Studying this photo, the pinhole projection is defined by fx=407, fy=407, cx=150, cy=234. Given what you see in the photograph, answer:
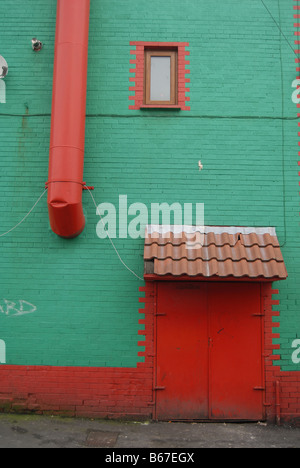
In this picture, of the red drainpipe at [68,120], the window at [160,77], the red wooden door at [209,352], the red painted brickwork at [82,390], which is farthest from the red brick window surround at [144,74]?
the red painted brickwork at [82,390]

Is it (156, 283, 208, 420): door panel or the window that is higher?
the window

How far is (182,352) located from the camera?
6.19 meters

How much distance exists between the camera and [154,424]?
19.5 ft

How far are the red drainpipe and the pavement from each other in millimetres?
2770

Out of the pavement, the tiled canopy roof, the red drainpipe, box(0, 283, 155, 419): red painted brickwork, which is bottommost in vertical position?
the pavement

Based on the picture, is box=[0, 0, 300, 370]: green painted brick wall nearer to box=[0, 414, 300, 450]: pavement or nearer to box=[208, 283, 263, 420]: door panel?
box=[208, 283, 263, 420]: door panel

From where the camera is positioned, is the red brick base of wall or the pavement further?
the red brick base of wall

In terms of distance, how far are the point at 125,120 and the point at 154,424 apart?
4.73 metres

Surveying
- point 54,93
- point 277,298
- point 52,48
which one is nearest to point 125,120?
point 54,93

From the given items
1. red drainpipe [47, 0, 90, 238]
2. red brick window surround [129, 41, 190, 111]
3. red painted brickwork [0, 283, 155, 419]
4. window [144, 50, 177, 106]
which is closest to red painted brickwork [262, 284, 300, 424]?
red painted brickwork [0, 283, 155, 419]

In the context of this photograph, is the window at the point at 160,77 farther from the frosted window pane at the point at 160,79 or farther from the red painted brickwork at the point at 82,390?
the red painted brickwork at the point at 82,390

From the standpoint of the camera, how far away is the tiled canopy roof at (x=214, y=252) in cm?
570

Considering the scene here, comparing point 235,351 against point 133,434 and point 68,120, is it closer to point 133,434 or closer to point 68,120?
point 133,434

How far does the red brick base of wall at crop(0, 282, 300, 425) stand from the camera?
610 centimetres
